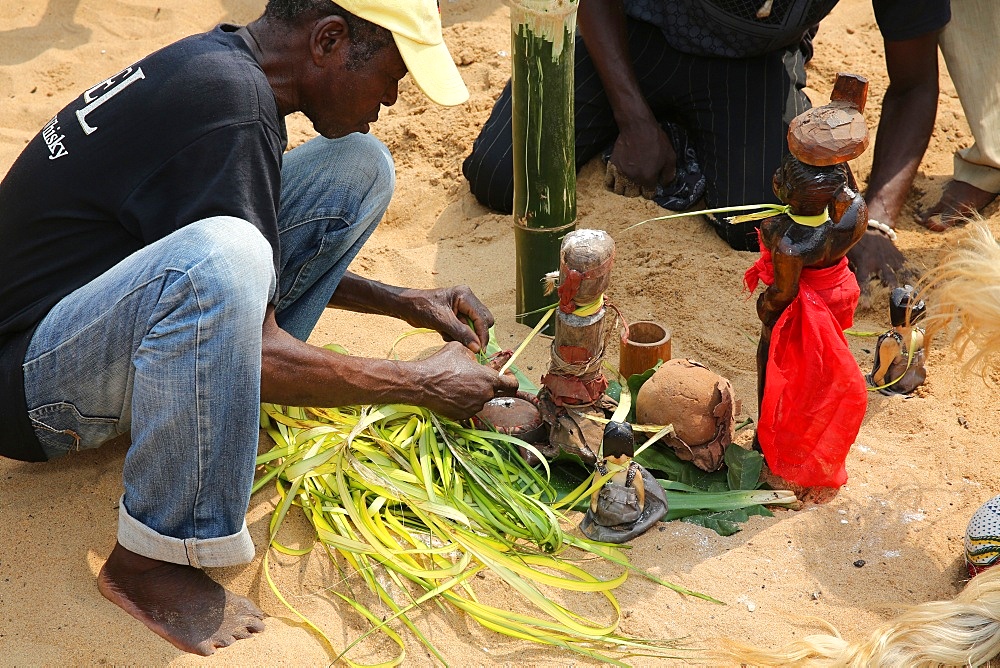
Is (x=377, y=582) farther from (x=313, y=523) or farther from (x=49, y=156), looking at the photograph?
(x=49, y=156)

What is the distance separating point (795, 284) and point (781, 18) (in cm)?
184

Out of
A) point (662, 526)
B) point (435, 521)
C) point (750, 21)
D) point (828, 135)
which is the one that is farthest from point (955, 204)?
point (435, 521)

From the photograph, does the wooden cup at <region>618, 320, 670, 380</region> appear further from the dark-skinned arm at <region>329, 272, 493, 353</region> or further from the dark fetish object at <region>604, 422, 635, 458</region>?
the dark fetish object at <region>604, 422, 635, 458</region>

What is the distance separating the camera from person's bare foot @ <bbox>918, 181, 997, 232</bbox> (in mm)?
Result: 3879

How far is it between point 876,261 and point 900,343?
0.80 meters

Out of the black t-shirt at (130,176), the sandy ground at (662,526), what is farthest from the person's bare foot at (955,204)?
the black t-shirt at (130,176)

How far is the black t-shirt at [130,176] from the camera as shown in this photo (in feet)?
6.49

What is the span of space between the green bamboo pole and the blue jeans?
1.18 meters

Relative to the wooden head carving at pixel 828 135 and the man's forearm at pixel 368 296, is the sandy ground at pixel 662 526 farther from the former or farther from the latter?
the wooden head carving at pixel 828 135

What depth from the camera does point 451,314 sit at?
108 inches

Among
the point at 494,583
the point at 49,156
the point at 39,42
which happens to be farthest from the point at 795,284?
the point at 39,42

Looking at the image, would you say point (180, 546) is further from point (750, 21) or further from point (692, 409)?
point (750, 21)

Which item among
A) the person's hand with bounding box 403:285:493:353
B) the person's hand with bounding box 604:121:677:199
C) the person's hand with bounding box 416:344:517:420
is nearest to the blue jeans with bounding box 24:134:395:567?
the person's hand with bounding box 416:344:517:420

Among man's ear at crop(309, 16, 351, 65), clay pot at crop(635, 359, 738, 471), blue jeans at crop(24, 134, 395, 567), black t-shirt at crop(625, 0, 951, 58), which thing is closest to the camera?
blue jeans at crop(24, 134, 395, 567)
